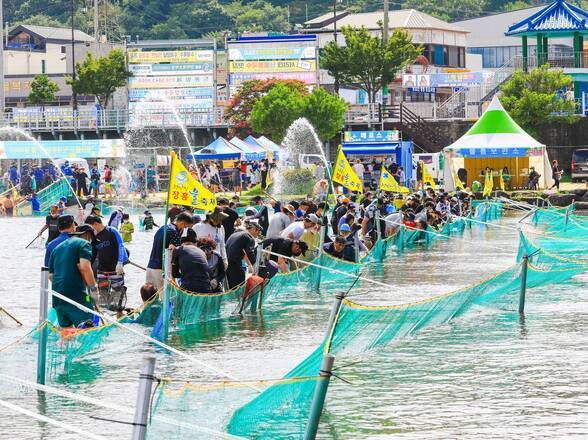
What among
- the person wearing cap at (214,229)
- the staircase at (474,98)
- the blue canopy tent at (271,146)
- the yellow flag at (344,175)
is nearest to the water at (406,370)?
the person wearing cap at (214,229)

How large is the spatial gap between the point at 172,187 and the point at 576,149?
47.8 metres

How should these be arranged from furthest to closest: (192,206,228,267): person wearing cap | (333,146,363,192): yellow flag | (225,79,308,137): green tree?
(225,79,308,137): green tree
(333,146,363,192): yellow flag
(192,206,228,267): person wearing cap

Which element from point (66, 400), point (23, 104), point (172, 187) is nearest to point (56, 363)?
point (66, 400)

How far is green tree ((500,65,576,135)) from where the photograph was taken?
60.8m

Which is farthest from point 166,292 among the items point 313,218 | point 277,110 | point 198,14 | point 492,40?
point 198,14

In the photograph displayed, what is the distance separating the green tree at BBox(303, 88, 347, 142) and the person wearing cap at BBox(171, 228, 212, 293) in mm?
48983

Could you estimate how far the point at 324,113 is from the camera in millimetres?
66188

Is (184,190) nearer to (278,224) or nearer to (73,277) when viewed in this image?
(73,277)

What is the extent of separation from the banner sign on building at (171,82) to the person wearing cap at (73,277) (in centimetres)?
6448

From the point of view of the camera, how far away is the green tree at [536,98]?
60.8 metres

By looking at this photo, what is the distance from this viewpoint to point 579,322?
18.3m

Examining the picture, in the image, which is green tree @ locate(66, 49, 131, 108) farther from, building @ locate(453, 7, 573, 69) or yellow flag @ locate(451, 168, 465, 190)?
building @ locate(453, 7, 573, 69)

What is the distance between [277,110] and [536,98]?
13118 millimetres

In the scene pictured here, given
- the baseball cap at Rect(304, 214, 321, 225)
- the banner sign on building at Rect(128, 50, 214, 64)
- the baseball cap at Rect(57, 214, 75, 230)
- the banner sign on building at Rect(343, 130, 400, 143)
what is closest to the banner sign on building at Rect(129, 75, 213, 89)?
the banner sign on building at Rect(128, 50, 214, 64)
